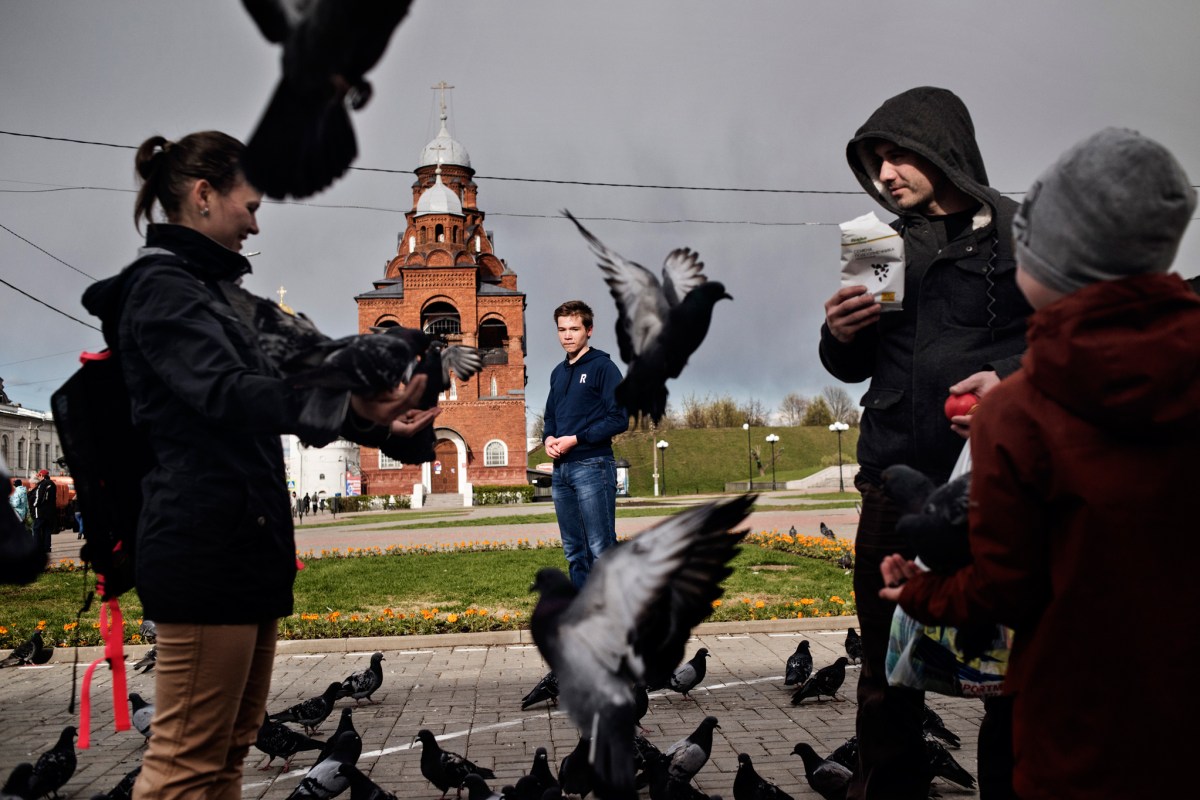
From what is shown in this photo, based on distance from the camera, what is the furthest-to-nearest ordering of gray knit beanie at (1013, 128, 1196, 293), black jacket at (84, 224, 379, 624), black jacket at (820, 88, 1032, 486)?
black jacket at (820, 88, 1032, 486) → black jacket at (84, 224, 379, 624) → gray knit beanie at (1013, 128, 1196, 293)

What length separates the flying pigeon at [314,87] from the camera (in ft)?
4.99

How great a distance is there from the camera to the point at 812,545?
1712 cm

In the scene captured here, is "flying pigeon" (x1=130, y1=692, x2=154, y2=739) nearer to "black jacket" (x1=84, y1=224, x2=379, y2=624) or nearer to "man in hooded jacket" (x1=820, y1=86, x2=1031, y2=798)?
"black jacket" (x1=84, y1=224, x2=379, y2=624)

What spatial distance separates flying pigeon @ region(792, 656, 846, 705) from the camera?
644 centimetres

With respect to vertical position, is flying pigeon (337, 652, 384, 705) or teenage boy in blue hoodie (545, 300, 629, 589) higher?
teenage boy in blue hoodie (545, 300, 629, 589)

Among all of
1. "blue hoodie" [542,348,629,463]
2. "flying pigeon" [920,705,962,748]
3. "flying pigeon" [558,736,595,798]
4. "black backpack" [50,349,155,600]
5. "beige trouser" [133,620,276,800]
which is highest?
"blue hoodie" [542,348,629,463]

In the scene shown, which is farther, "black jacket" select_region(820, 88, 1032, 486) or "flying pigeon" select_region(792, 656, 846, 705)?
"flying pigeon" select_region(792, 656, 846, 705)

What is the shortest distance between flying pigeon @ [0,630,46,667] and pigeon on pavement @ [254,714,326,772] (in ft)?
14.6

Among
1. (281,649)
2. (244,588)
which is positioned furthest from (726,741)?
(281,649)

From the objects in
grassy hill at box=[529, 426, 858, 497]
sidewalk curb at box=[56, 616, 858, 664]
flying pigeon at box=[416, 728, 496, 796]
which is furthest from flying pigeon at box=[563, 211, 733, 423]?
grassy hill at box=[529, 426, 858, 497]

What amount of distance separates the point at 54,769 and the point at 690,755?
3.32 metres

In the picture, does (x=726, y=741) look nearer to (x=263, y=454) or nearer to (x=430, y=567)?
(x=263, y=454)

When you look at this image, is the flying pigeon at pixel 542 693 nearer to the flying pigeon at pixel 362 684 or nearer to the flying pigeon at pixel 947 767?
the flying pigeon at pixel 362 684

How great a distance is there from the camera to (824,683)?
6.45m
